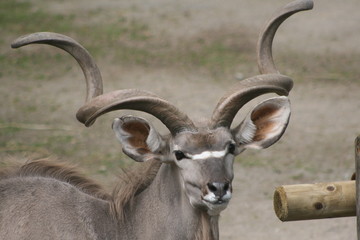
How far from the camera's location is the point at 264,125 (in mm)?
6977

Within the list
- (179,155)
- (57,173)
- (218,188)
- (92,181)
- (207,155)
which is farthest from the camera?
(92,181)

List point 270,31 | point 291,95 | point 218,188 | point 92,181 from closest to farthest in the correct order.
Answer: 1. point 218,188
2. point 92,181
3. point 270,31
4. point 291,95

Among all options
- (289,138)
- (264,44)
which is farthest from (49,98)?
(264,44)

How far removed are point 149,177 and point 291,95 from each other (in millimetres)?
7647

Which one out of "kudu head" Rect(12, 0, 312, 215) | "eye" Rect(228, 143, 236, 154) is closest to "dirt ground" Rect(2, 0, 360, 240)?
"kudu head" Rect(12, 0, 312, 215)

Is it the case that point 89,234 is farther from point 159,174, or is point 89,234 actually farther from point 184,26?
point 184,26

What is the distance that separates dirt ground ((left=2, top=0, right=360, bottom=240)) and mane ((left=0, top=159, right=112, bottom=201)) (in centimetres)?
319

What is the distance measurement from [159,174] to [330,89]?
8.34m

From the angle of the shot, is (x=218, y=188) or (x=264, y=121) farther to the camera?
(x=264, y=121)

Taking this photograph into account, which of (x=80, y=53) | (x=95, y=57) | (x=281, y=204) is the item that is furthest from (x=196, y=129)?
(x=95, y=57)

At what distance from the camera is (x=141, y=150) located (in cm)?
670

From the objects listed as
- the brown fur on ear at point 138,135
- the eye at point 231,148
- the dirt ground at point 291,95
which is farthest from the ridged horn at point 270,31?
the dirt ground at point 291,95

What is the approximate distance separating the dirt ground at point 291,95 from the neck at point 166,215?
3.29 m

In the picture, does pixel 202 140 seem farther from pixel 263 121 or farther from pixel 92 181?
pixel 92 181
